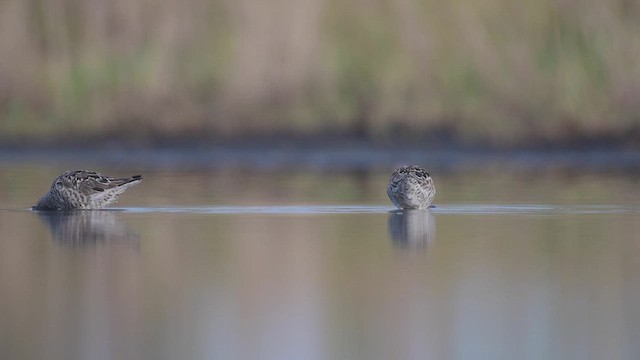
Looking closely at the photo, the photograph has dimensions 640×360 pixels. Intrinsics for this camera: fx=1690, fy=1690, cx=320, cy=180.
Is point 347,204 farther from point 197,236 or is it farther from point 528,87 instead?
point 528,87

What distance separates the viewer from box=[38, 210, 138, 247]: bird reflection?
37.1ft

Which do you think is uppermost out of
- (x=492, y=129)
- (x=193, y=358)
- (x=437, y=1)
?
(x=437, y=1)

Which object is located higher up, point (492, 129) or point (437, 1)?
point (437, 1)

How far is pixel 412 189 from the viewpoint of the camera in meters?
13.3

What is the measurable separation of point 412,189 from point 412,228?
1.30 m

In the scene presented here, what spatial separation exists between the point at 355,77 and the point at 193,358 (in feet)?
44.1

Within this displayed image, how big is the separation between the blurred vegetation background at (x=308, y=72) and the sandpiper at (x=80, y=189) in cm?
642

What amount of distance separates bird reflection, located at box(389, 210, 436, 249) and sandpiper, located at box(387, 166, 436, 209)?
0.25 feet

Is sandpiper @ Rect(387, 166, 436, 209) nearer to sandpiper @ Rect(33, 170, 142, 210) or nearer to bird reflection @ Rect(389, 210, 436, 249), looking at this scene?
bird reflection @ Rect(389, 210, 436, 249)

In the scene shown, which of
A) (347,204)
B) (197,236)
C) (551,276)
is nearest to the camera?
(551,276)

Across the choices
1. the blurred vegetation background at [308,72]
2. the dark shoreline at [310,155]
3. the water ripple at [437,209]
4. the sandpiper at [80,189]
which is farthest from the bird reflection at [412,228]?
the blurred vegetation background at [308,72]

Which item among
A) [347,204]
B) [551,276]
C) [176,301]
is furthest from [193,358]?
[347,204]

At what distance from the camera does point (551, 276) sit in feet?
30.7

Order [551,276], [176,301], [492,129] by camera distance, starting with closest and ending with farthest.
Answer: [176,301] < [551,276] < [492,129]
